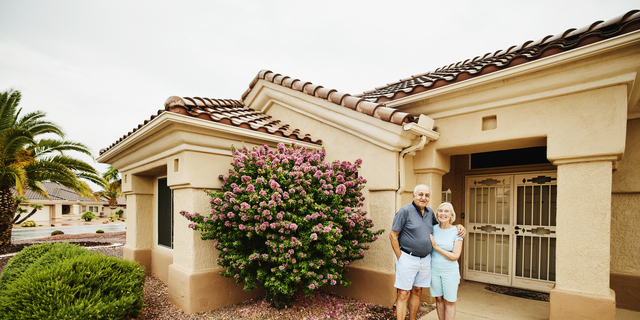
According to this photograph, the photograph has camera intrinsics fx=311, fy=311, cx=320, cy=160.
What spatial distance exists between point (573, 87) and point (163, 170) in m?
7.22

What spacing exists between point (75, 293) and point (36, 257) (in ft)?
9.14

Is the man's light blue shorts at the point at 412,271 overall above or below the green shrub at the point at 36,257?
above

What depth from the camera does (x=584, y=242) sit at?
3.97 metres

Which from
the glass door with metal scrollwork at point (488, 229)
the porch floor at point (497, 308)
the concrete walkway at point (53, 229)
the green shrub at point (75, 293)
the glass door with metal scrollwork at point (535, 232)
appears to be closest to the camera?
the green shrub at point (75, 293)

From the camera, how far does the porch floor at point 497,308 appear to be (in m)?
4.60


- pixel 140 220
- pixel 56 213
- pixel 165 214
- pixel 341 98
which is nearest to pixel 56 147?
pixel 140 220

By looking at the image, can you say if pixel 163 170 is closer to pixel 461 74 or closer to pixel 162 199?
pixel 162 199

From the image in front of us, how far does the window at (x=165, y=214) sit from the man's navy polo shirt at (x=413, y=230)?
5076 millimetres

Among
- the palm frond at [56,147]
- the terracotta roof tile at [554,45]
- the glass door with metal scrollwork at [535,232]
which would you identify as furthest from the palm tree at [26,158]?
A: the glass door with metal scrollwork at [535,232]

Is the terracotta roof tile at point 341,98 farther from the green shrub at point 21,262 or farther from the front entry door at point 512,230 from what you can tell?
the green shrub at point 21,262

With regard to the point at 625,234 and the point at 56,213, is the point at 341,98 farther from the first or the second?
the point at 56,213

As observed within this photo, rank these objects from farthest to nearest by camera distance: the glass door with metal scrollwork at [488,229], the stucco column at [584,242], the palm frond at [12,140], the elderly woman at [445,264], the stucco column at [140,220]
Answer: the palm frond at [12,140] → the stucco column at [140,220] → the glass door with metal scrollwork at [488,229] → the stucco column at [584,242] → the elderly woman at [445,264]

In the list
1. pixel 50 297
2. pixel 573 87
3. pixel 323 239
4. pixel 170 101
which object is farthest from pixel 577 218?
pixel 50 297

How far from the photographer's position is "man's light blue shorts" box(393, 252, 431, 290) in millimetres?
3799
